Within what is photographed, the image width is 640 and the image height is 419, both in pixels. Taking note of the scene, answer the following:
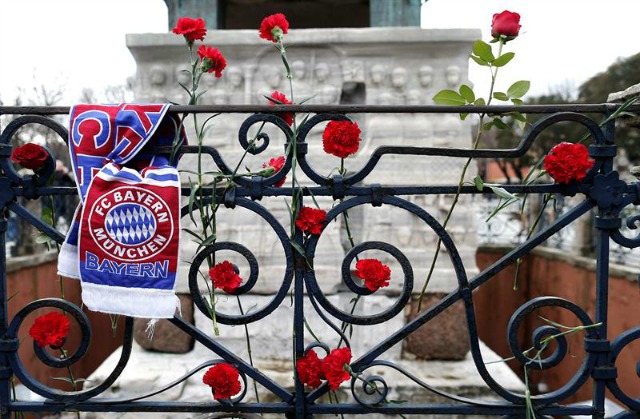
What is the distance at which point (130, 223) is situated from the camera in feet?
4.38

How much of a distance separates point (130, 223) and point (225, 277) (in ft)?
0.92

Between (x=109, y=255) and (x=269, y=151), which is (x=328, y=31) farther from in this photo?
(x=109, y=255)

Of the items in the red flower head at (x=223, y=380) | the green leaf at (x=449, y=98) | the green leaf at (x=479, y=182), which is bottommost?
the red flower head at (x=223, y=380)

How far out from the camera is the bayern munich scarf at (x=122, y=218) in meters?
1.33

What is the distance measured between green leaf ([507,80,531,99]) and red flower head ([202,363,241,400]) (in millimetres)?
1113

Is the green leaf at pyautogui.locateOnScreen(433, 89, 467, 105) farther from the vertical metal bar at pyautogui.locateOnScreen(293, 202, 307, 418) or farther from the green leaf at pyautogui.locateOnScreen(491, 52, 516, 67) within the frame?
the vertical metal bar at pyautogui.locateOnScreen(293, 202, 307, 418)

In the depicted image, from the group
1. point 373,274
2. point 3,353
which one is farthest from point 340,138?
point 3,353

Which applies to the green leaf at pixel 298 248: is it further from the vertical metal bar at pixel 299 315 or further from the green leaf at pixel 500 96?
the green leaf at pixel 500 96

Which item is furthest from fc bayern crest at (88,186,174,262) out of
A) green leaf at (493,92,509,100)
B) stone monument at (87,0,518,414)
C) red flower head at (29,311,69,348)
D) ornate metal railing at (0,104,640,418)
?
stone monument at (87,0,518,414)

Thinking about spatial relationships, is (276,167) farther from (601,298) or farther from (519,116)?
(601,298)

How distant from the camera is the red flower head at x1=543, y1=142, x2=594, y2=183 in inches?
52.5

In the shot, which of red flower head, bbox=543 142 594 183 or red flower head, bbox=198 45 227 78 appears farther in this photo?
red flower head, bbox=198 45 227 78

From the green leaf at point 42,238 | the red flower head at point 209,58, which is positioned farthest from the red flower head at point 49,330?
the red flower head at point 209,58

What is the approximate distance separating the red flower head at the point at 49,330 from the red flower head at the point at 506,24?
1410mm
